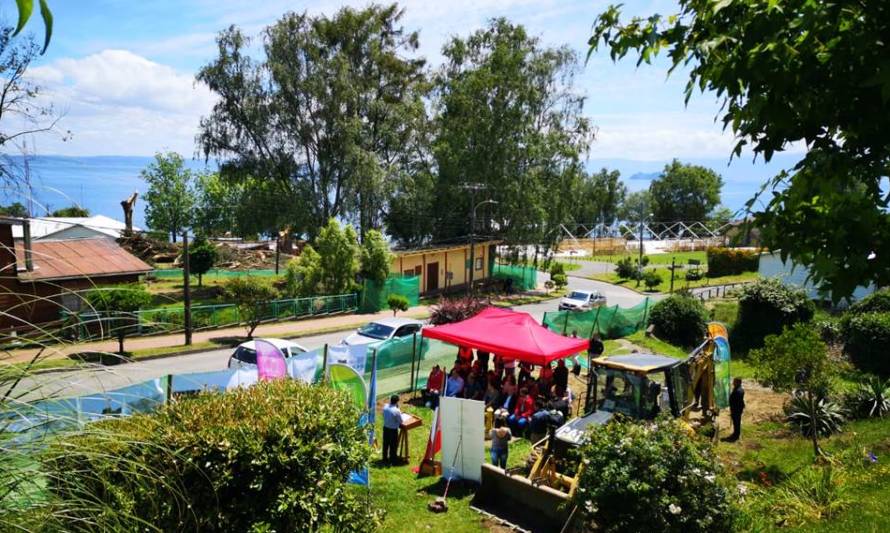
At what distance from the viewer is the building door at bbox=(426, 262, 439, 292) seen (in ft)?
141

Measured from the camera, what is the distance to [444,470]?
10.9m

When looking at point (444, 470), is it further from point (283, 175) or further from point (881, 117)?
point (283, 175)

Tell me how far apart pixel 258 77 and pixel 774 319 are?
113 ft

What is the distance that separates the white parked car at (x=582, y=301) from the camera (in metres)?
36.7

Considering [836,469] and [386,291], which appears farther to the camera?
[386,291]

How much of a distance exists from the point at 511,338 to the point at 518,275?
35.2 metres

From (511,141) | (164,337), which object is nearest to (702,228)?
(511,141)

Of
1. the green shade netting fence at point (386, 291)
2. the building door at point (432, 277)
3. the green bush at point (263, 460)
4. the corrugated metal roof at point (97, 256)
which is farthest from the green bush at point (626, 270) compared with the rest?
the green bush at point (263, 460)

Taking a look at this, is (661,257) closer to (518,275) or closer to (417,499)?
(518,275)

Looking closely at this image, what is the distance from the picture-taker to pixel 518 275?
49469 millimetres

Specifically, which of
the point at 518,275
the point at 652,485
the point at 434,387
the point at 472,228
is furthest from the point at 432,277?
the point at 652,485

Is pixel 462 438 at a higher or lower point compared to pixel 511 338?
lower

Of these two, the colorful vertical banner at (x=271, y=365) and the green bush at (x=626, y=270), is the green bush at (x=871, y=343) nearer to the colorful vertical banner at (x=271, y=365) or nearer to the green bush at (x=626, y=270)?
the colorful vertical banner at (x=271, y=365)

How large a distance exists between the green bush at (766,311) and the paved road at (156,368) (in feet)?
34.7
